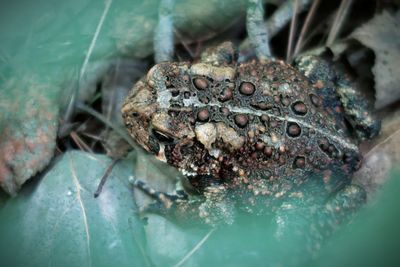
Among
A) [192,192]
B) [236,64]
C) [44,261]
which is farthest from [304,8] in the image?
[44,261]

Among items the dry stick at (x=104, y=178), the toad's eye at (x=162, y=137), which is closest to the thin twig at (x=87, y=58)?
the dry stick at (x=104, y=178)

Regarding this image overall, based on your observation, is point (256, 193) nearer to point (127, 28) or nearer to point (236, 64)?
point (236, 64)

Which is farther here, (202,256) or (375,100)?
(375,100)

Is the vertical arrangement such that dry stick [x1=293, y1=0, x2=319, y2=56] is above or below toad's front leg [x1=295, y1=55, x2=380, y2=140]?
above

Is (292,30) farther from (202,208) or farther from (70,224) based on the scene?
(70,224)

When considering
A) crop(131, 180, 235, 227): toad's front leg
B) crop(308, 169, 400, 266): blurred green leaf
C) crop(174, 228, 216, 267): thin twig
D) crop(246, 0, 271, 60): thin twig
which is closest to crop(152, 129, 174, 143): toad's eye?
crop(131, 180, 235, 227): toad's front leg

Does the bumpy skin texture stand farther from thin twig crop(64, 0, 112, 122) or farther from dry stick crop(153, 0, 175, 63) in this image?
thin twig crop(64, 0, 112, 122)

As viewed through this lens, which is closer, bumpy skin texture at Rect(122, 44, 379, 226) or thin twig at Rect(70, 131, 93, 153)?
bumpy skin texture at Rect(122, 44, 379, 226)
